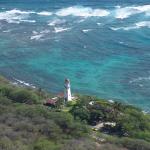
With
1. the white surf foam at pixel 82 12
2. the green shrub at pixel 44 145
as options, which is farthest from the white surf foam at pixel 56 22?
the green shrub at pixel 44 145

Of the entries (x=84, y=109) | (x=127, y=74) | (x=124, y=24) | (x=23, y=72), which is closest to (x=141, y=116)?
(x=84, y=109)

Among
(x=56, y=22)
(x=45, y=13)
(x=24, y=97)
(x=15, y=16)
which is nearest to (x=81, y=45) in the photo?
(x=56, y=22)

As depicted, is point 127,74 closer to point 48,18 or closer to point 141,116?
point 141,116

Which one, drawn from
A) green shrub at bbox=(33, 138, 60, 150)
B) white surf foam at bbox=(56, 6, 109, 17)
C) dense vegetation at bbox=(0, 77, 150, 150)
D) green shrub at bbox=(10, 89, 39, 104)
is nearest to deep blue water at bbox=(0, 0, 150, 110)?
white surf foam at bbox=(56, 6, 109, 17)

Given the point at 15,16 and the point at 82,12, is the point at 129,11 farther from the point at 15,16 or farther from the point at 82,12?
the point at 15,16

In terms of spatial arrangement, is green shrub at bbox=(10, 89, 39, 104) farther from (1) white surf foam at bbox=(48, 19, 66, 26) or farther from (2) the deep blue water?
(1) white surf foam at bbox=(48, 19, 66, 26)

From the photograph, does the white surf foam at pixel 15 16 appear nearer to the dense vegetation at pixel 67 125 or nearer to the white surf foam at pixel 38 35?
the white surf foam at pixel 38 35
